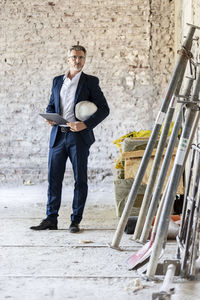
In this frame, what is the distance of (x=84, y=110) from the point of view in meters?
4.27

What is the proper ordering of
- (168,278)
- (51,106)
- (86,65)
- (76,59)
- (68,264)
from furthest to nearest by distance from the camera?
(86,65) → (51,106) → (76,59) → (68,264) → (168,278)

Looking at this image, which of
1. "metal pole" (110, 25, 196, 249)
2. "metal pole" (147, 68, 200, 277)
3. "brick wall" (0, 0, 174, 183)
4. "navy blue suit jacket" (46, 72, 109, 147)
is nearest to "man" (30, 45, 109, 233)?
"navy blue suit jacket" (46, 72, 109, 147)

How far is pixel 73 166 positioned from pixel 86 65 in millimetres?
3909

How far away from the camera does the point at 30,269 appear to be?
9.95 ft

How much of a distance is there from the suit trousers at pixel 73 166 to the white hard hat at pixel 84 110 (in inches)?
6.0

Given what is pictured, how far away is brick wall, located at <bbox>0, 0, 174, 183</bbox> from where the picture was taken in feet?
25.8

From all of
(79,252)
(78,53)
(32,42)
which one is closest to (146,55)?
(32,42)

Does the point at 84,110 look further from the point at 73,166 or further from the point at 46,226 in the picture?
the point at 46,226

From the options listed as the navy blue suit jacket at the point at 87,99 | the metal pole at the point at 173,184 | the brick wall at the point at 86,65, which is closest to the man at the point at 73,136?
the navy blue suit jacket at the point at 87,99

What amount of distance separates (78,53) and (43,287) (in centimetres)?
227

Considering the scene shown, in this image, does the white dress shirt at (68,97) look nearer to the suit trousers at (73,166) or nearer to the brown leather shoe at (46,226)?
the suit trousers at (73,166)

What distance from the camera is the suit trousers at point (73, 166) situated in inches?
168

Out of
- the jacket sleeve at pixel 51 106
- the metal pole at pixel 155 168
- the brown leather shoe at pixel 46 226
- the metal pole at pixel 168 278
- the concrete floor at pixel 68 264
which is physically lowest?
the brown leather shoe at pixel 46 226

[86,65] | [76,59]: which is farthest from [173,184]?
[86,65]
